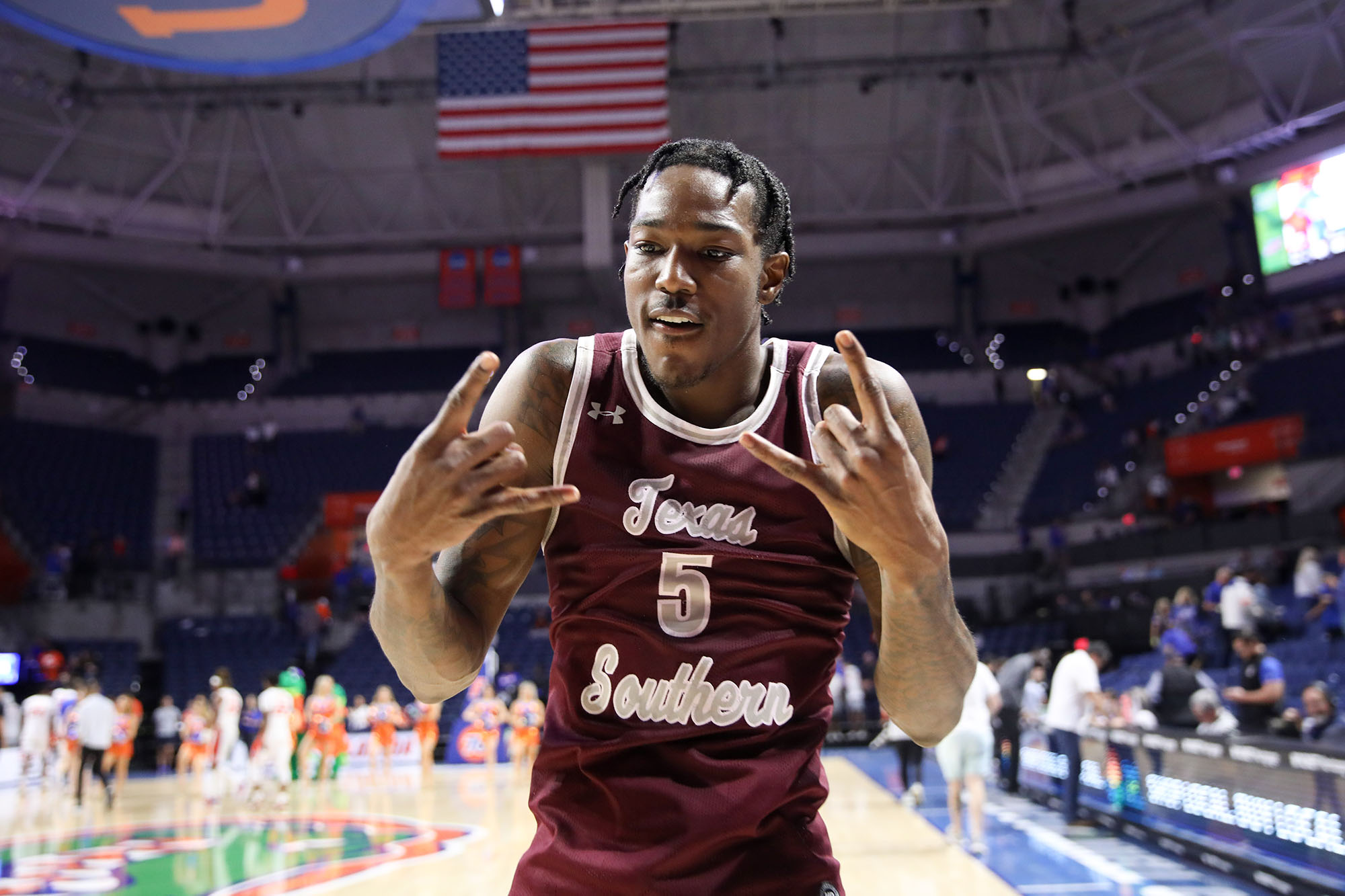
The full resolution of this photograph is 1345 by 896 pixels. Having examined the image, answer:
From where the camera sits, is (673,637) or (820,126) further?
(820,126)

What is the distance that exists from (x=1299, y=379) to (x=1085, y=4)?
7712 mm

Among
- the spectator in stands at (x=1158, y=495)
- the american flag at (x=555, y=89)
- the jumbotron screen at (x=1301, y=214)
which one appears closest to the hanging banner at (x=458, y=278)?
the american flag at (x=555, y=89)

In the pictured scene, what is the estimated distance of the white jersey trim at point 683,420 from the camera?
1.94m

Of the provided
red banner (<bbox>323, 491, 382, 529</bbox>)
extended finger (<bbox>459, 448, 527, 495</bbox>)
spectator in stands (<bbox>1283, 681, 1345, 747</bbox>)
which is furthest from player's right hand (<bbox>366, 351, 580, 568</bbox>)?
red banner (<bbox>323, 491, 382, 529</bbox>)

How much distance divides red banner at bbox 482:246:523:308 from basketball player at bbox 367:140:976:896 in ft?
72.0

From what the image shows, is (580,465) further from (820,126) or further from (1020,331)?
(1020,331)

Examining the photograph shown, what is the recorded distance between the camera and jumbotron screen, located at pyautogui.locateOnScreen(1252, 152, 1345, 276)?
60.9ft

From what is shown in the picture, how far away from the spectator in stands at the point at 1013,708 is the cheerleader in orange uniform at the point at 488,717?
21.0 ft

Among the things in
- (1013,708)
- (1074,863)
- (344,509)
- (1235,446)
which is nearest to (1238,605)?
(1013,708)

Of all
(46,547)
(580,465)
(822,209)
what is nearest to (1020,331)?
(822,209)

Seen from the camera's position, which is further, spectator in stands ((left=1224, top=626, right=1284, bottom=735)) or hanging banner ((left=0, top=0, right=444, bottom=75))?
spectator in stands ((left=1224, top=626, right=1284, bottom=735))

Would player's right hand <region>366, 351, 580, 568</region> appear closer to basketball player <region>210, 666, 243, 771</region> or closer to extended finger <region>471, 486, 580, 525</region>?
extended finger <region>471, 486, 580, 525</region>

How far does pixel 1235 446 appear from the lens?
61.2 feet

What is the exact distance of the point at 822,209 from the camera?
81.0ft
